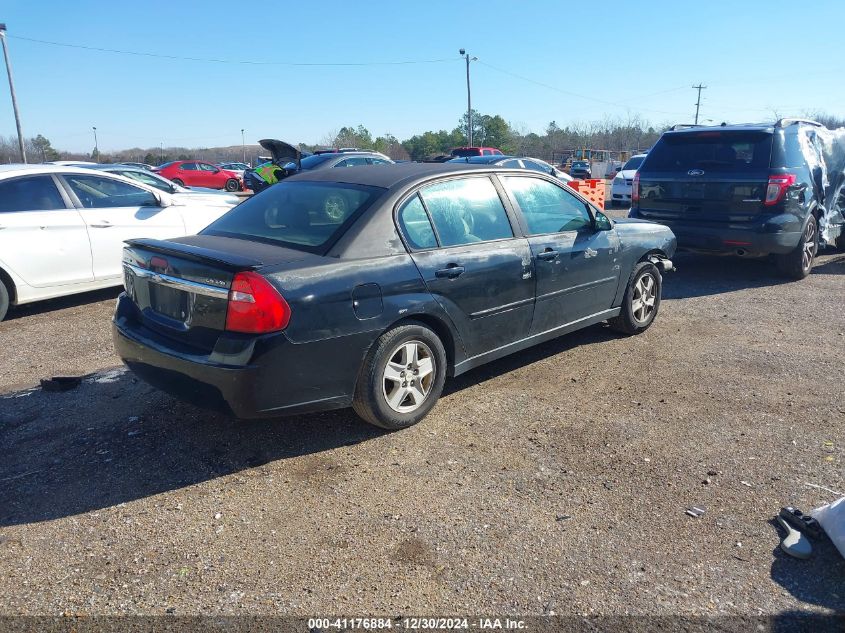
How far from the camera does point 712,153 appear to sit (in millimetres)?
8156

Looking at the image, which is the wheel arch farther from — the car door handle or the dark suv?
the dark suv

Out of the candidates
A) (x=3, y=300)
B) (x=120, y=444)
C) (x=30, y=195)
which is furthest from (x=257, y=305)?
(x=30, y=195)

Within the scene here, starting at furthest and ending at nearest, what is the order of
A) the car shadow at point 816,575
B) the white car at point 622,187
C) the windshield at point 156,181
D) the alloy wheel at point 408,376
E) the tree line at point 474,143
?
the tree line at point 474,143 < the white car at point 622,187 < the windshield at point 156,181 < the alloy wheel at point 408,376 < the car shadow at point 816,575

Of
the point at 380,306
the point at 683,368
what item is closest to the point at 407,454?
the point at 380,306

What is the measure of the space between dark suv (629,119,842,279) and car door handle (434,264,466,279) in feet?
16.6

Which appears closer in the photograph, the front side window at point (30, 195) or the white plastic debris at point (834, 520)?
the white plastic debris at point (834, 520)

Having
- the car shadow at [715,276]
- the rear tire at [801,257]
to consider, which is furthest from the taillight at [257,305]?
the rear tire at [801,257]

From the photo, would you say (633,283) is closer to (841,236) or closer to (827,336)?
(827,336)

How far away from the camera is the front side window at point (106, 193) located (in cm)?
715

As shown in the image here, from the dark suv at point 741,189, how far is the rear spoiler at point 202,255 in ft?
20.9

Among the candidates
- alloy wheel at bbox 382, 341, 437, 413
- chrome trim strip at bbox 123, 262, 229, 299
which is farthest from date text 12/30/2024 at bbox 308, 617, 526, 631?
chrome trim strip at bbox 123, 262, 229, 299

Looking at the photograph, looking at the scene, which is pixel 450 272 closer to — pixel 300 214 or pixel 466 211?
pixel 466 211

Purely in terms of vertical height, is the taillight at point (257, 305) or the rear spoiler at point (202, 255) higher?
the rear spoiler at point (202, 255)

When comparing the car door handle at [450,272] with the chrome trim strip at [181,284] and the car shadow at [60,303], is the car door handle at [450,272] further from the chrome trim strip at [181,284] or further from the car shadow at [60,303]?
the car shadow at [60,303]
